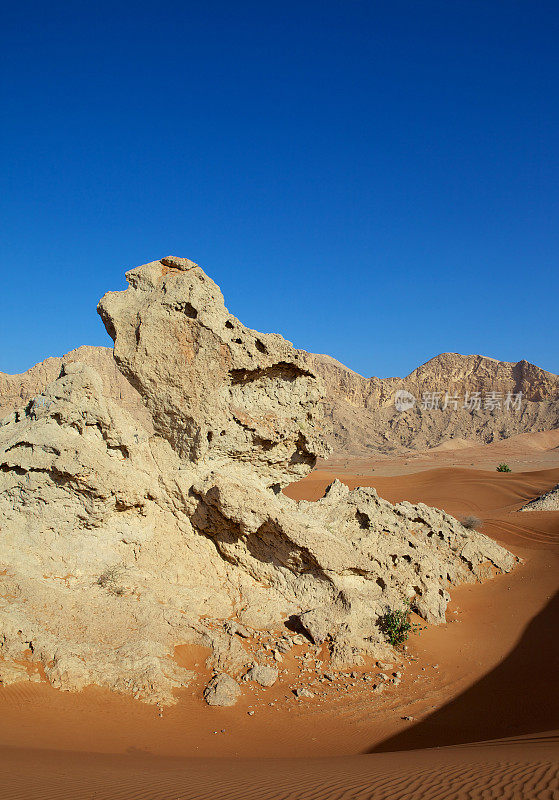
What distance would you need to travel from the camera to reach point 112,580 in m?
6.54

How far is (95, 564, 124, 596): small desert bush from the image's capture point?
21.1 ft

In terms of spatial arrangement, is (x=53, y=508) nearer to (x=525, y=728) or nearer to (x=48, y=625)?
(x=48, y=625)

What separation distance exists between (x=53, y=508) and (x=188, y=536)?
1.95 metres

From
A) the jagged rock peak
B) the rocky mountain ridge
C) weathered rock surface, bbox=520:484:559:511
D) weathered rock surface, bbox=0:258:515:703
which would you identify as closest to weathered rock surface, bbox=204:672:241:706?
weathered rock surface, bbox=0:258:515:703

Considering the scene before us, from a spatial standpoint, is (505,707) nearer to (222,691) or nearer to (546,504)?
(222,691)

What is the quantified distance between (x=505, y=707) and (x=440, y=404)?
64.2 metres

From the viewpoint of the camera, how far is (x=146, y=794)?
11.0 feet

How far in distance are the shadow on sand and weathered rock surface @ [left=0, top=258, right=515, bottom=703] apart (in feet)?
3.98

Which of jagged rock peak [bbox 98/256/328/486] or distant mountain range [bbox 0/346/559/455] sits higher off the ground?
distant mountain range [bbox 0/346/559/455]

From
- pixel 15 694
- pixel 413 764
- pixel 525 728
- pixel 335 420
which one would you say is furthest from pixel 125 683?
pixel 335 420

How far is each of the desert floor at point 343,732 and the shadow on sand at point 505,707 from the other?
0.02 metres

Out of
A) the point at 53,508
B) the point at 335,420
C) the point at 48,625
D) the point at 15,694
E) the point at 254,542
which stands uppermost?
the point at 335,420

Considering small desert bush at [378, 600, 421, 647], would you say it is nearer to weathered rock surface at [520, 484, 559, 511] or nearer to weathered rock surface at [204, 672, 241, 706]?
weathered rock surface at [204, 672, 241, 706]
